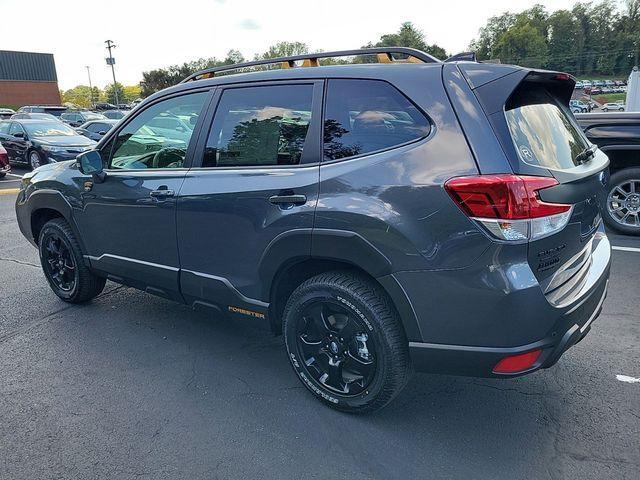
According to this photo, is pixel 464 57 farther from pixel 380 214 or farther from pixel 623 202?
pixel 623 202

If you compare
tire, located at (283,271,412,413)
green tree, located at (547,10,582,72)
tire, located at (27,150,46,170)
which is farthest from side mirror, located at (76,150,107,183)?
green tree, located at (547,10,582,72)

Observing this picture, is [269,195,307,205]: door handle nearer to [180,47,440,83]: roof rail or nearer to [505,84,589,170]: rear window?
[180,47,440,83]: roof rail

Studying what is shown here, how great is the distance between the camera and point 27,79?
6450 centimetres

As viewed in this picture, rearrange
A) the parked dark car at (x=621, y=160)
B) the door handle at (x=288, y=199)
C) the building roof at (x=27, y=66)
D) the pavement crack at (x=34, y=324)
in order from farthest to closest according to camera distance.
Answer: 1. the building roof at (x=27, y=66)
2. the parked dark car at (x=621, y=160)
3. the pavement crack at (x=34, y=324)
4. the door handle at (x=288, y=199)

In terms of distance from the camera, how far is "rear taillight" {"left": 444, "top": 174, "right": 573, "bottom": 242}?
6.78 feet

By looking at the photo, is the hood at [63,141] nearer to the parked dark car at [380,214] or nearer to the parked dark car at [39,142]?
the parked dark car at [39,142]

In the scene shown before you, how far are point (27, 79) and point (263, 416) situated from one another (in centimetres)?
7593

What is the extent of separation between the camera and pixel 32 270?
552cm

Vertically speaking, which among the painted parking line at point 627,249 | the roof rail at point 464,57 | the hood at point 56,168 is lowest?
the painted parking line at point 627,249

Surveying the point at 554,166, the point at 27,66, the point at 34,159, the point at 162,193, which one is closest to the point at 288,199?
the point at 162,193

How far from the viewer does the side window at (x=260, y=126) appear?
9.00ft

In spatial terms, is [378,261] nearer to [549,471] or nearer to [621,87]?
[549,471]

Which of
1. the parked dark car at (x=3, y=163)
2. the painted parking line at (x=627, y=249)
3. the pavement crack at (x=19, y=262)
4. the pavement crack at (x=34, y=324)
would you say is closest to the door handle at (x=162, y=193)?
the pavement crack at (x=34, y=324)

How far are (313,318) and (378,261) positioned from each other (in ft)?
2.00
